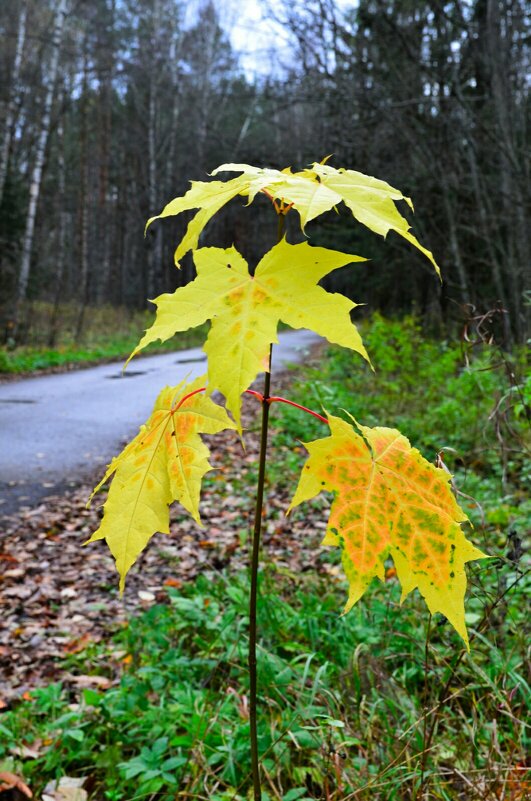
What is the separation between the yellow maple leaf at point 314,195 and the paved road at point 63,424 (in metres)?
4.13

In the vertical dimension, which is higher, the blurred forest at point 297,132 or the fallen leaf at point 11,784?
the blurred forest at point 297,132

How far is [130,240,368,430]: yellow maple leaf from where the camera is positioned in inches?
28.5

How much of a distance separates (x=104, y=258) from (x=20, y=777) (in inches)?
1157

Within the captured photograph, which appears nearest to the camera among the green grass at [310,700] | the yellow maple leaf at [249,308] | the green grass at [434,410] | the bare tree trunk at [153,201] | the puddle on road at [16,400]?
the yellow maple leaf at [249,308]

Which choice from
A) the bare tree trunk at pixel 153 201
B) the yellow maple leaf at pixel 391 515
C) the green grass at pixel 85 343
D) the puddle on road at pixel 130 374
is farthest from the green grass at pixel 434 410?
the bare tree trunk at pixel 153 201

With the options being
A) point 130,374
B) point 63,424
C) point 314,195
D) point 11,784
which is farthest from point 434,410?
point 130,374

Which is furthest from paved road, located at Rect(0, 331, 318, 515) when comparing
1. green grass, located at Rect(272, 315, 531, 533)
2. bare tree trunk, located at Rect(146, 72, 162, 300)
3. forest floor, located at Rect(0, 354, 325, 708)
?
bare tree trunk, located at Rect(146, 72, 162, 300)

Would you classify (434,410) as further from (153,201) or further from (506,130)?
(153,201)

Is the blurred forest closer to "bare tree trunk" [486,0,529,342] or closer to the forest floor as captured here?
"bare tree trunk" [486,0,529,342]

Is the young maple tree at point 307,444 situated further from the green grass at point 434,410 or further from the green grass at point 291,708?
the green grass at point 434,410

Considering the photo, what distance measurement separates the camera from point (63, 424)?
22.8ft

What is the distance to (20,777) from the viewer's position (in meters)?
1.74

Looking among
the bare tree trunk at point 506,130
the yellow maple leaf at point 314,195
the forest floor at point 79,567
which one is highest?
the bare tree trunk at point 506,130

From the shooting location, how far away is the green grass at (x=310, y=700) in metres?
1.47
